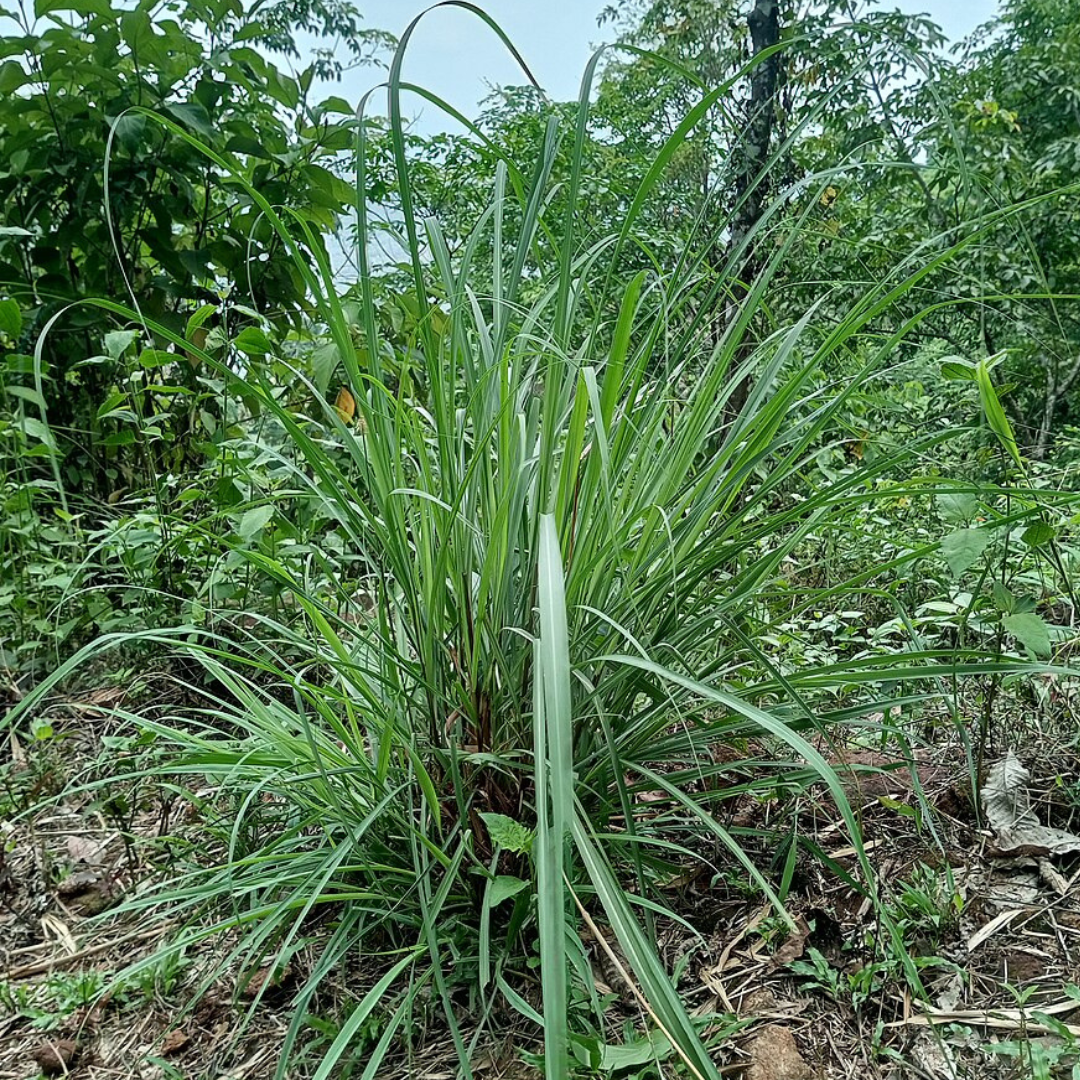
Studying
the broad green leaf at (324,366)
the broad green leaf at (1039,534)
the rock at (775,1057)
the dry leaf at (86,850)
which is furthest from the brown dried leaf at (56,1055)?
the broad green leaf at (1039,534)

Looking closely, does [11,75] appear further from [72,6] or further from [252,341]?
[252,341]

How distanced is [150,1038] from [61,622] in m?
0.83

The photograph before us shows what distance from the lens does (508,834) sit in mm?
687

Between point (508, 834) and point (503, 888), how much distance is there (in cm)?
5

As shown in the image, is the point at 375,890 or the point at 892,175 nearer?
the point at 375,890

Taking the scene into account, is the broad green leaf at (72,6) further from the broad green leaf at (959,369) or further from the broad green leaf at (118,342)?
the broad green leaf at (959,369)

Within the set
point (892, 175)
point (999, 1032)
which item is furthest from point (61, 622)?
point (892, 175)

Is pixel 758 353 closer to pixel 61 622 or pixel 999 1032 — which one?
pixel 999 1032

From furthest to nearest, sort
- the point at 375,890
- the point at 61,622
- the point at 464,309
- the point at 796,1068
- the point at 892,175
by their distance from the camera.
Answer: the point at 892,175
the point at 61,622
the point at 464,309
the point at 375,890
the point at 796,1068

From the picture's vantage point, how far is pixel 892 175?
3.45 m

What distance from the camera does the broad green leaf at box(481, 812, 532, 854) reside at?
0.68 metres

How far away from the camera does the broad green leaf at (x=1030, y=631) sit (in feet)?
2.58

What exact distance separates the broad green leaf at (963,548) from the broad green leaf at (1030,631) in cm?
7

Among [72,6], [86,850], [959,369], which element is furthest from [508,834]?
[72,6]
